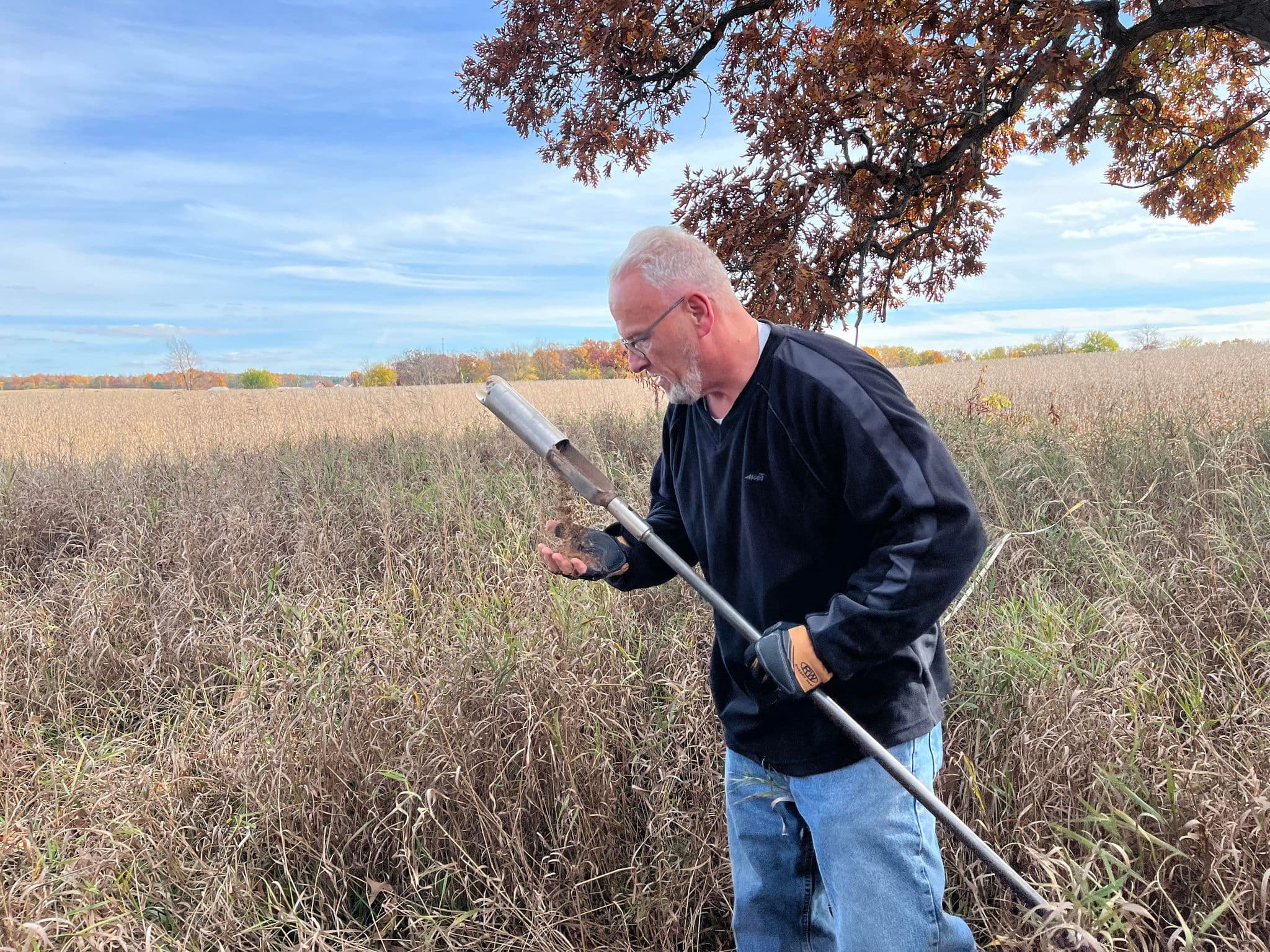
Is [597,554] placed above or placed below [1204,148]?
below

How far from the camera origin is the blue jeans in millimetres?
1605

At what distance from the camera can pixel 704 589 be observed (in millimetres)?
1714

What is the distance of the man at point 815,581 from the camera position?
148cm

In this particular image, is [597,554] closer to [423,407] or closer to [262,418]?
[423,407]

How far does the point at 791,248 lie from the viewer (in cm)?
519

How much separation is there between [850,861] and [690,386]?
3.52 feet

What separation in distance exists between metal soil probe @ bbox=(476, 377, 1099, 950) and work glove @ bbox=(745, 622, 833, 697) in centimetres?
7

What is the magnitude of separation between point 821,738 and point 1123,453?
5.25 meters

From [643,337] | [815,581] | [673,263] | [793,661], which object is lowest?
[793,661]

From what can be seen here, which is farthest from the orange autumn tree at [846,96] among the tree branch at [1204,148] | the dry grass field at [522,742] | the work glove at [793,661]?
the work glove at [793,661]

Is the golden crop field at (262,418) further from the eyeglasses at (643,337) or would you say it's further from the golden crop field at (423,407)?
the eyeglasses at (643,337)

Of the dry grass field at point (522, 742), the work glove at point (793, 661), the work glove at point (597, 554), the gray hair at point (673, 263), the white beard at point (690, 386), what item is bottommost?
the dry grass field at point (522, 742)

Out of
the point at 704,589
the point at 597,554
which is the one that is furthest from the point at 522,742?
the point at 704,589

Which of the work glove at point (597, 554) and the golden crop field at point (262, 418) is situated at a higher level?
the golden crop field at point (262, 418)
